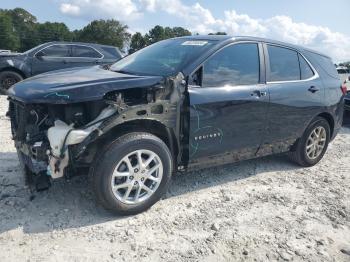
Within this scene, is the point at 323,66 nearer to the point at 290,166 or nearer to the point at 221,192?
the point at 290,166

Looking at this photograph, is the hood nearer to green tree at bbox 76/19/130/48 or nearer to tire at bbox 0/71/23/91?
tire at bbox 0/71/23/91

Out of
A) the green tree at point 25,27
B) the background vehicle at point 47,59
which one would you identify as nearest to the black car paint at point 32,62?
the background vehicle at point 47,59

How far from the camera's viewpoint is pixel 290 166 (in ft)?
18.6

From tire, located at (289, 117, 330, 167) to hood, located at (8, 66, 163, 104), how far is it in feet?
8.54

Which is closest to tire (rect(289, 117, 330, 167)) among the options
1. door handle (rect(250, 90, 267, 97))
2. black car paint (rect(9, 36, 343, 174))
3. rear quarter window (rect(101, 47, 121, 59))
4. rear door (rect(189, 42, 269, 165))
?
black car paint (rect(9, 36, 343, 174))

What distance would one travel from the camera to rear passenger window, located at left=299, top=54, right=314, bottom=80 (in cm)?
522

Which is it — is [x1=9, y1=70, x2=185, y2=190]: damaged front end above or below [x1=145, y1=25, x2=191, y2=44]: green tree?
below

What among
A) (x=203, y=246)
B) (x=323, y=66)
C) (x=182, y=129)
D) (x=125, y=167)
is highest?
(x=323, y=66)

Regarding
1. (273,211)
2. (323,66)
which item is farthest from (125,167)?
(323,66)

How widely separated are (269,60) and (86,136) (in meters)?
2.54

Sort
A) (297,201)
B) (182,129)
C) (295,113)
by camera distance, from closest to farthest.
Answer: (182,129), (297,201), (295,113)

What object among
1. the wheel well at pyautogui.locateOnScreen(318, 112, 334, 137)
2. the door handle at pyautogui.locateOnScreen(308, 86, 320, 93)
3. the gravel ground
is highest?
the door handle at pyautogui.locateOnScreen(308, 86, 320, 93)

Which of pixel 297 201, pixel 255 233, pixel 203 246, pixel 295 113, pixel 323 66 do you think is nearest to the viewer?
pixel 203 246

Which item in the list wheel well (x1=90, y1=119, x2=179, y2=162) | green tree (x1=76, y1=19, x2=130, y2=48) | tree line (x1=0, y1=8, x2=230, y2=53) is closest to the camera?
wheel well (x1=90, y1=119, x2=179, y2=162)
